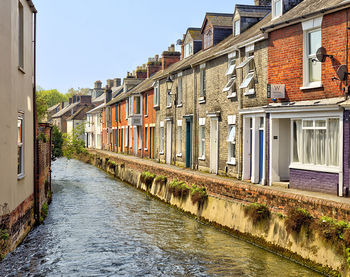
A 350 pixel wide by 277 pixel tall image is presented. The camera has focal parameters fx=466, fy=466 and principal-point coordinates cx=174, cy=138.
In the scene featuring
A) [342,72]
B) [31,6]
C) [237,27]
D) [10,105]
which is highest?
[237,27]

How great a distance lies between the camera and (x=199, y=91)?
23.8 m

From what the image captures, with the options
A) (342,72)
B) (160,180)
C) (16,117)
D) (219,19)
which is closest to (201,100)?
(160,180)

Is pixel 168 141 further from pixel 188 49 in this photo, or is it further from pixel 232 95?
pixel 232 95

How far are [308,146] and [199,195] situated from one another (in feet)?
13.6

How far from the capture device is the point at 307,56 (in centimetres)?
1461

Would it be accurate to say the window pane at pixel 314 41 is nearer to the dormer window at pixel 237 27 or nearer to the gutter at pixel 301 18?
the gutter at pixel 301 18

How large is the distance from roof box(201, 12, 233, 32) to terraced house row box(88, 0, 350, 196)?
61 mm

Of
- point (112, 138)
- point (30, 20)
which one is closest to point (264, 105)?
point (30, 20)

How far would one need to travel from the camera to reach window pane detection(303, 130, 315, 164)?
14.3m

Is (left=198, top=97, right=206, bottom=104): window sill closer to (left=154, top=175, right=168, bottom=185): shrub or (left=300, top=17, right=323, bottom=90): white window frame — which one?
(left=154, top=175, right=168, bottom=185): shrub

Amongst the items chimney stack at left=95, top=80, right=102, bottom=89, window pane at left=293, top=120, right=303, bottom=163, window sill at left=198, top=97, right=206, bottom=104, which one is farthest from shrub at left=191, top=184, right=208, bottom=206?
chimney stack at left=95, top=80, right=102, bottom=89

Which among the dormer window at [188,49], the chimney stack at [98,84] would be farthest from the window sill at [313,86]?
the chimney stack at [98,84]

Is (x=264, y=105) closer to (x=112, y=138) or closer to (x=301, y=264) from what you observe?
(x=301, y=264)

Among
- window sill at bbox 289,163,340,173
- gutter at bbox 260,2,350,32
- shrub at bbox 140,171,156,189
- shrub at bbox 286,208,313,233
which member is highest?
gutter at bbox 260,2,350,32
